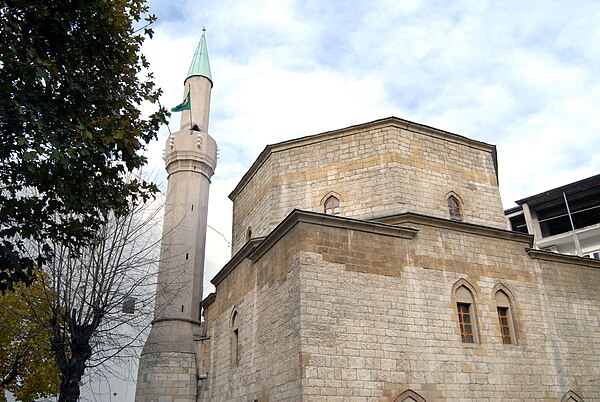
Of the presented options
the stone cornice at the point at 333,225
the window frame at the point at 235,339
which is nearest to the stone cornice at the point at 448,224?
the stone cornice at the point at 333,225

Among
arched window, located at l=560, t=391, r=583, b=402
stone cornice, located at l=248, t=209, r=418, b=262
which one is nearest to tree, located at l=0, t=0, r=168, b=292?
stone cornice, located at l=248, t=209, r=418, b=262

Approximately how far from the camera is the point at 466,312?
1065 cm

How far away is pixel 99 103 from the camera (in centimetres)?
589

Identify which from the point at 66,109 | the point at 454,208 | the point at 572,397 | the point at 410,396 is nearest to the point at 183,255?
the point at 454,208

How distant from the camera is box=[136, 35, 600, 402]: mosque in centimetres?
927

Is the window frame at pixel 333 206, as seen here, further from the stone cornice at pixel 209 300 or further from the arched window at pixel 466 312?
the stone cornice at pixel 209 300

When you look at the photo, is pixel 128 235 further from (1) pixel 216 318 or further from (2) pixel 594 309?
(2) pixel 594 309

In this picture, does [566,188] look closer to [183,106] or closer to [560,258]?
[560,258]

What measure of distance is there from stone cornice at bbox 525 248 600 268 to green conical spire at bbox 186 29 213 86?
12.5 m

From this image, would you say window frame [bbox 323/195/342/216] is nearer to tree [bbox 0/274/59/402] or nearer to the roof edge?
tree [bbox 0/274/59/402]

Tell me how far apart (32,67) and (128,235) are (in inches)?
266

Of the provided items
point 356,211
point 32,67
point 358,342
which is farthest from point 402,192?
point 32,67

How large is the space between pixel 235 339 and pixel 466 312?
18.6 feet

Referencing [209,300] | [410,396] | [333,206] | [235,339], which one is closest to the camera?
[410,396]
